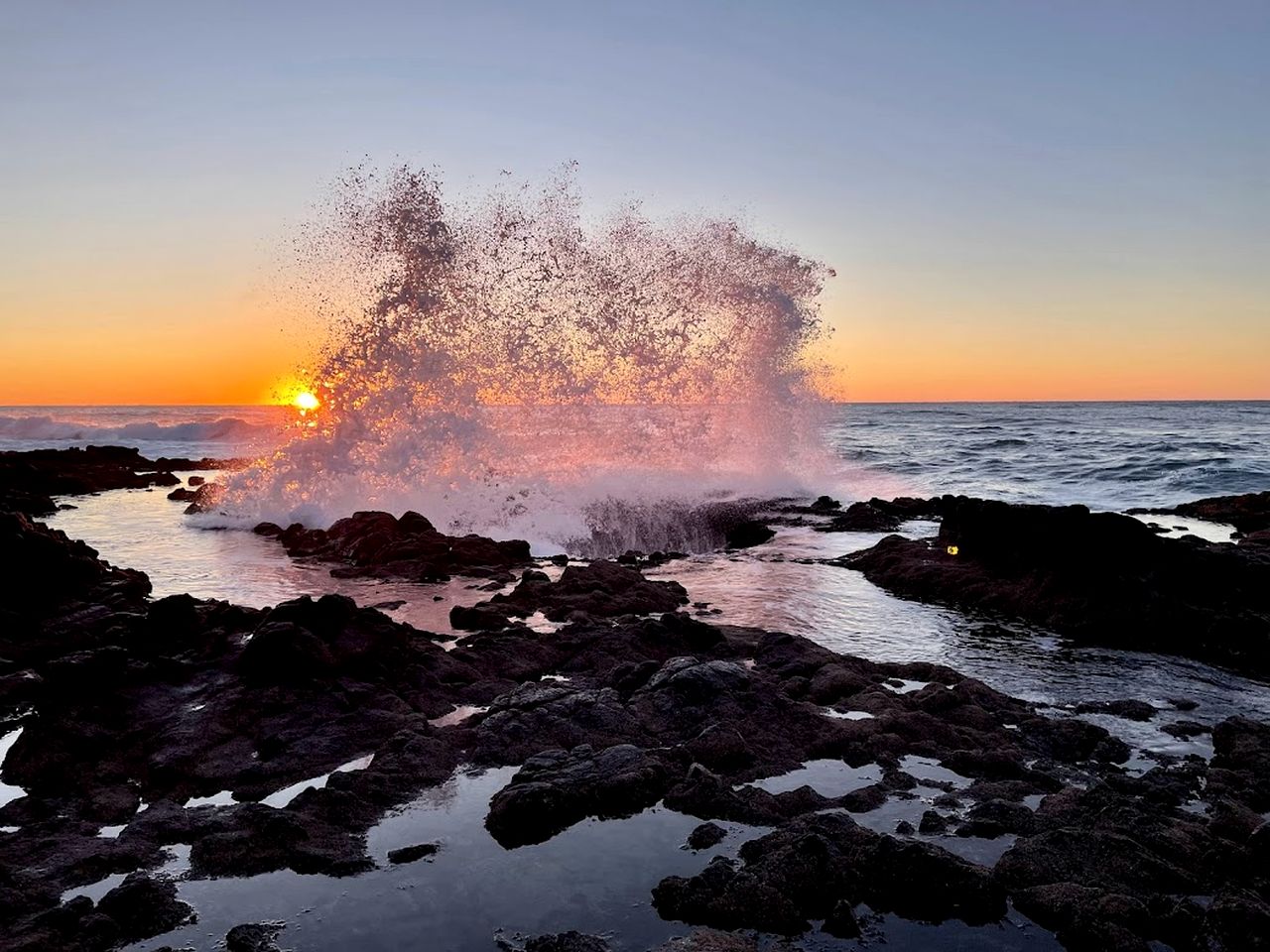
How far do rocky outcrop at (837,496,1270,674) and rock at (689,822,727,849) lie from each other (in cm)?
753

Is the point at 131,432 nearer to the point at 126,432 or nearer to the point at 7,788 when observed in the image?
the point at 126,432

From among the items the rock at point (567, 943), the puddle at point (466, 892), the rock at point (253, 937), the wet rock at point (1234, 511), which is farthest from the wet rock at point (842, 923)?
the wet rock at point (1234, 511)

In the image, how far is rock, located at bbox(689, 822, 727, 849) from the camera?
5355 mm

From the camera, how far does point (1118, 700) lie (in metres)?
8.34

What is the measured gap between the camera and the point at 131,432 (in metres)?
81.9

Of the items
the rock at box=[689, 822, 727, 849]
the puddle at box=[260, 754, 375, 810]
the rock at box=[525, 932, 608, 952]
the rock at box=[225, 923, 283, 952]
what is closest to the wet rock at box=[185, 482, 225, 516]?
the puddle at box=[260, 754, 375, 810]

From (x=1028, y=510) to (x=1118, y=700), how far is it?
18.1 ft

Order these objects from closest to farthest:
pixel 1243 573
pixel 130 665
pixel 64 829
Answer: pixel 64 829
pixel 130 665
pixel 1243 573

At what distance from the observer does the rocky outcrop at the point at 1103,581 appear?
10.4m

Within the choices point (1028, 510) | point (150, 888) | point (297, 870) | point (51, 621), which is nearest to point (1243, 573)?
point (1028, 510)

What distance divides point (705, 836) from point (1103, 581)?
8574 mm

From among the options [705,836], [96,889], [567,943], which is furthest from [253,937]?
[705,836]

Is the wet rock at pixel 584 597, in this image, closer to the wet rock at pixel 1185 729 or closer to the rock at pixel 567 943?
the wet rock at pixel 1185 729

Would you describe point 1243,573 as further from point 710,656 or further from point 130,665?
point 130,665
